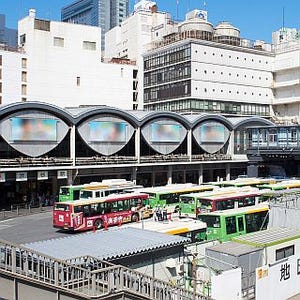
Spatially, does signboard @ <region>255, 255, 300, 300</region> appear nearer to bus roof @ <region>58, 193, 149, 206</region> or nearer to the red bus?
the red bus

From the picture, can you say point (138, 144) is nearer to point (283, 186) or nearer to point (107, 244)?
point (283, 186)

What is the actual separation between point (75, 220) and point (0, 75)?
115 ft

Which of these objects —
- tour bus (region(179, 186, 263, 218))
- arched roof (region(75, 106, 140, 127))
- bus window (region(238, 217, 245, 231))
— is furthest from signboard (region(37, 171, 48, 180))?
bus window (region(238, 217, 245, 231))

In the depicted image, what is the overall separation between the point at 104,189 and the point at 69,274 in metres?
22.4

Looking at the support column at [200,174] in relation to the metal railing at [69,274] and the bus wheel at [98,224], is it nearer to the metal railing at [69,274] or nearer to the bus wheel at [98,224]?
the bus wheel at [98,224]

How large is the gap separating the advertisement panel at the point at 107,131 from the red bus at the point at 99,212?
467 inches

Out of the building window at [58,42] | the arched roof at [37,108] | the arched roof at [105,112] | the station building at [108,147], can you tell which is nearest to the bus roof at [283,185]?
the station building at [108,147]

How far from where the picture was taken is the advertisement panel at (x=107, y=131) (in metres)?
41.3

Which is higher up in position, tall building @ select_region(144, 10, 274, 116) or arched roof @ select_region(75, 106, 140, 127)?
tall building @ select_region(144, 10, 274, 116)

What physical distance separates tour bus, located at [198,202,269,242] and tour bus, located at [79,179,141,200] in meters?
10.6

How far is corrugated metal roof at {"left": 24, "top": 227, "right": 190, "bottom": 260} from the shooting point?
13266mm

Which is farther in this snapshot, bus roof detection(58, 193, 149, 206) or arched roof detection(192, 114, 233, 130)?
arched roof detection(192, 114, 233, 130)

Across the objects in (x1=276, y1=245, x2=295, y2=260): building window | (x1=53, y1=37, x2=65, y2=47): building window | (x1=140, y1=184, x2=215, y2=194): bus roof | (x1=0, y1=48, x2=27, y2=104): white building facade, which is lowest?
(x1=276, y1=245, x2=295, y2=260): building window

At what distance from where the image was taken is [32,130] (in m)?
37.6
